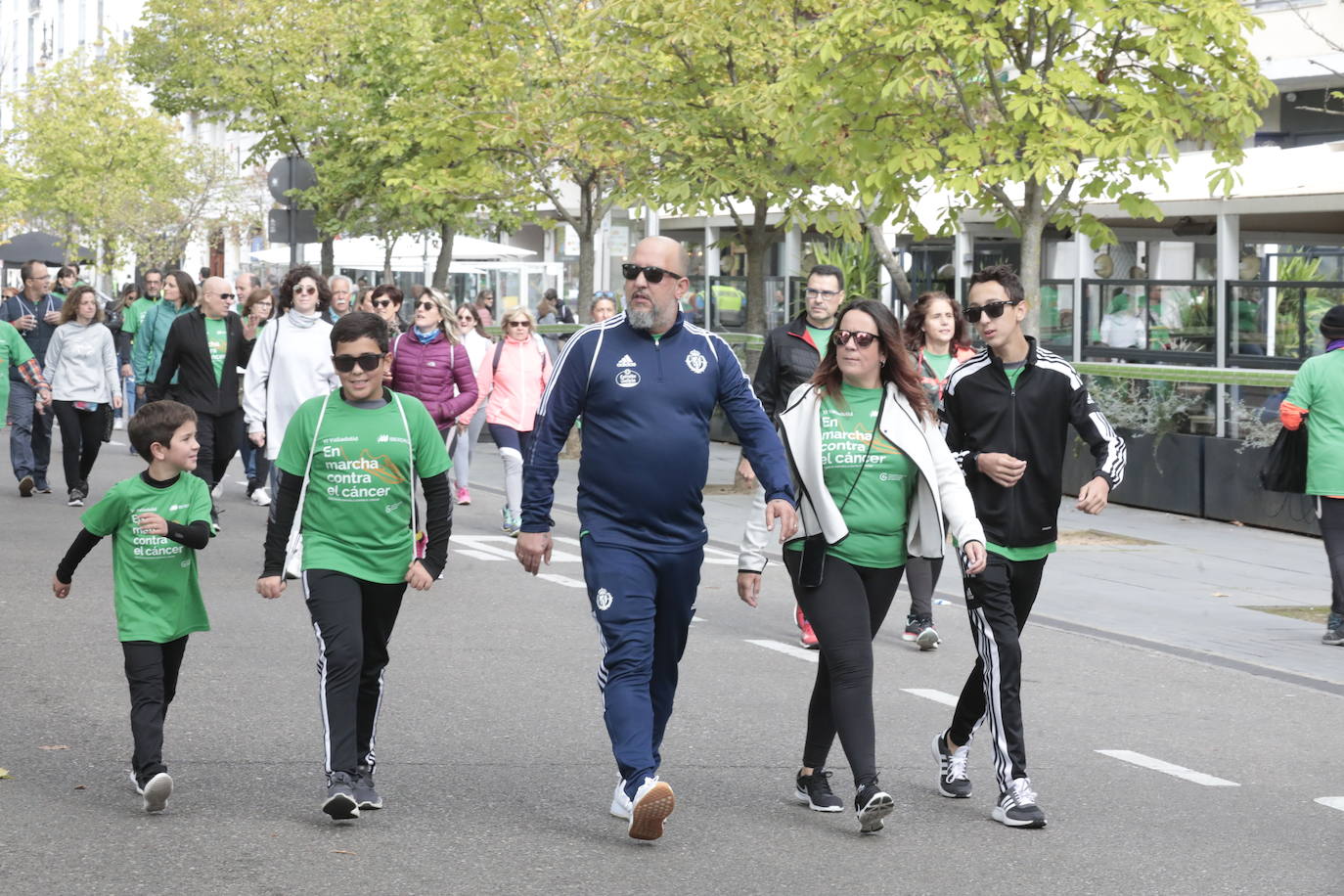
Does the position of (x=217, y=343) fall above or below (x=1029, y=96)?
below

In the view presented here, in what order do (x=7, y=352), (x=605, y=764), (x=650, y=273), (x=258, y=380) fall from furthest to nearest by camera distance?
(x=7, y=352) → (x=258, y=380) → (x=605, y=764) → (x=650, y=273)

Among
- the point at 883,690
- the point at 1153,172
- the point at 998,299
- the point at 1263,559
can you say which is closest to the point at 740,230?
the point at 1153,172

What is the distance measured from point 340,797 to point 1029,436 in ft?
7.96

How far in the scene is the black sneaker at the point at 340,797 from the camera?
594cm

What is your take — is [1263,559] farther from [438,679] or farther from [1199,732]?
[438,679]

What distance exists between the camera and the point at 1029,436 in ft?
21.2

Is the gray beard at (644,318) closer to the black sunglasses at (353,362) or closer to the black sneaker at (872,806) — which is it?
the black sunglasses at (353,362)

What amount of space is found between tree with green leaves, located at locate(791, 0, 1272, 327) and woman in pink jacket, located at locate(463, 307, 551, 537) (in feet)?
8.89

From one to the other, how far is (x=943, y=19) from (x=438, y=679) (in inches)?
288

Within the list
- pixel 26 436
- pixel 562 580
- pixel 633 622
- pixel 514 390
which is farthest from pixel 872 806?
pixel 26 436

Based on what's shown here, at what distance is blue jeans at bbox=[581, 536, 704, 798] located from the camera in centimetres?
592

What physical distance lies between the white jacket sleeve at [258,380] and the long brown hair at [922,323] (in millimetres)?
4224

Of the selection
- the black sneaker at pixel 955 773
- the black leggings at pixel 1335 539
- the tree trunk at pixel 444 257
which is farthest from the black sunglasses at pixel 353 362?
the tree trunk at pixel 444 257

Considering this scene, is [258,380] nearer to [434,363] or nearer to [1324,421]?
[434,363]
